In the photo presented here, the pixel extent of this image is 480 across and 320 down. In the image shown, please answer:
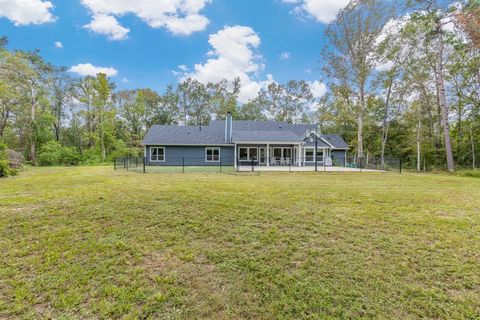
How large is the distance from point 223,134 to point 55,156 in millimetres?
16583

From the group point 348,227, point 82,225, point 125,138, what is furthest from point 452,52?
point 125,138

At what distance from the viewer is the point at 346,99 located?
75.8ft

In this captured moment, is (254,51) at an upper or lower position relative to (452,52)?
upper

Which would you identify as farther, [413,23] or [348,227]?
[413,23]

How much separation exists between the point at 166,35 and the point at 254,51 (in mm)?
9355

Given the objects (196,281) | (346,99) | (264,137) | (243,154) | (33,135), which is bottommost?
(196,281)

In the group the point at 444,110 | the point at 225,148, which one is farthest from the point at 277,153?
the point at 444,110

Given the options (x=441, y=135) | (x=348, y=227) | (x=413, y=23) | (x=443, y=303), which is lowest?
(x=443, y=303)

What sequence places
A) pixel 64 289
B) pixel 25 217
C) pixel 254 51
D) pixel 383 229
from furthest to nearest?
pixel 254 51
pixel 25 217
pixel 383 229
pixel 64 289

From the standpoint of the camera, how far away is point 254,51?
2414 cm

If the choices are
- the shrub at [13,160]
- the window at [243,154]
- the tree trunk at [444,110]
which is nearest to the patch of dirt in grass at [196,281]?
the shrub at [13,160]

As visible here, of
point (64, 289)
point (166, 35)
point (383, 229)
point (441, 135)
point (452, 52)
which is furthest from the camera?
point (441, 135)

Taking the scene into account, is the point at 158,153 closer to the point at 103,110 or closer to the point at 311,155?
the point at 103,110

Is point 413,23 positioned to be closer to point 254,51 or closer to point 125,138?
point 254,51
